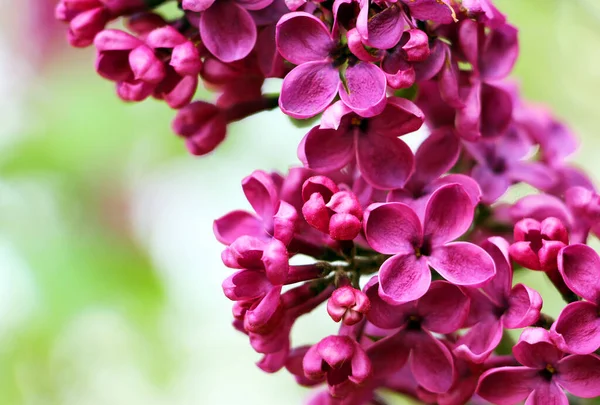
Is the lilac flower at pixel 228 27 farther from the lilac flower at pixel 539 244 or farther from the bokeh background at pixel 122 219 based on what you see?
the bokeh background at pixel 122 219

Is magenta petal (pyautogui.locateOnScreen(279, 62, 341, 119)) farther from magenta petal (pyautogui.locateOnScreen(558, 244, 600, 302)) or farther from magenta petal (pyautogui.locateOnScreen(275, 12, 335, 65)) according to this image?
magenta petal (pyautogui.locateOnScreen(558, 244, 600, 302))

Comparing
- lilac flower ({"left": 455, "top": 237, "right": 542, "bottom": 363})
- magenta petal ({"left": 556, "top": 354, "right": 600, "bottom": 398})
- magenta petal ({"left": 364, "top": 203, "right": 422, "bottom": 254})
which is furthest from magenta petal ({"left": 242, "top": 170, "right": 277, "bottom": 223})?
magenta petal ({"left": 556, "top": 354, "right": 600, "bottom": 398})

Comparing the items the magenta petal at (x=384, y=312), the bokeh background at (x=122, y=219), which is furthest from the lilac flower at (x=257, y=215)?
the bokeh background at (x=122, y=219)

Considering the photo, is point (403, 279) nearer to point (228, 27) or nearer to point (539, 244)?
point (539, 244)

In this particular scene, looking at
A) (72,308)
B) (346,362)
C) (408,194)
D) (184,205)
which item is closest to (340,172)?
(408,194)

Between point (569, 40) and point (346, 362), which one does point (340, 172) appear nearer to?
point (346, 362)

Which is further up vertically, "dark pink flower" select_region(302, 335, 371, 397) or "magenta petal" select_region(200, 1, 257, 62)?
"magenta petal" select_region(200, 1, 257, 62)
